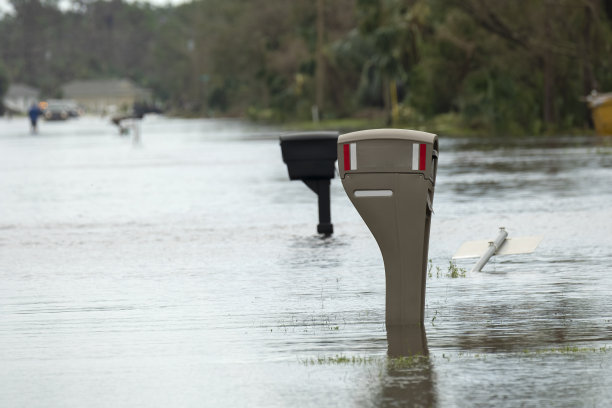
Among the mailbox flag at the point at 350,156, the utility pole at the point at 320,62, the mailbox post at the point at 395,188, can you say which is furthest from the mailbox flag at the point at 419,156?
the utility pole at the point at 320,62

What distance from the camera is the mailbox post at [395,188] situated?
910 centimetres

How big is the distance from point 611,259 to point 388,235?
4.95 metres

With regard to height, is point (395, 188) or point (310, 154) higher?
point (395, 188)

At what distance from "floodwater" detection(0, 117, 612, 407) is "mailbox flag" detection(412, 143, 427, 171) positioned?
113 cm

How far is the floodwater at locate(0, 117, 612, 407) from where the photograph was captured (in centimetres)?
774

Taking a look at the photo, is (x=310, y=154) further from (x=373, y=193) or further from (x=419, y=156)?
(x=419, y=156)

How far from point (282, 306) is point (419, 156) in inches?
94.6

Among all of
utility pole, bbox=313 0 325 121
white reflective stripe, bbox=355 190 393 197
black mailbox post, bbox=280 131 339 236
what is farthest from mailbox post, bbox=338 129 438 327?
utility pole, bbox=313 0 325 121

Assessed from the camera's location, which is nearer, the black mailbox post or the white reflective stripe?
the white reflective stripe

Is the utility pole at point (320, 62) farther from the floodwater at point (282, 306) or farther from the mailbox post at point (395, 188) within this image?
the mailbox post at point (395, 188)

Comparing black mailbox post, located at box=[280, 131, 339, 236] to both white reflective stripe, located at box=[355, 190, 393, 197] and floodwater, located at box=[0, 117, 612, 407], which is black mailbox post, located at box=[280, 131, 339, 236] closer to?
floodwater, located at box=[0, 117, 612, 407]

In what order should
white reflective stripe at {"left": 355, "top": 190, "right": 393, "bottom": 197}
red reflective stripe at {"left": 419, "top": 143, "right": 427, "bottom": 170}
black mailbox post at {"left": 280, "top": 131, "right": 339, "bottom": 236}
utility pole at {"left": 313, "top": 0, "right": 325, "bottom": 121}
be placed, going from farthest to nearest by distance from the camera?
utility pole at {"left": 313, "top": 0, "right": 325, "bottom": 121} < black mailbox post at {"left": 280, "top": 131, "right": 339, "bottom": 236} < white reflective stripe at {"left": 355, "top": 190, "right": 393, "bottom": 197} < red reflective stripe at {"left": 419, "top": 143, "right": 427, "bottom": 170}

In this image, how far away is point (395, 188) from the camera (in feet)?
30.1

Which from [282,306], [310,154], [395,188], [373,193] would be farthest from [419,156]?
[310,154]
